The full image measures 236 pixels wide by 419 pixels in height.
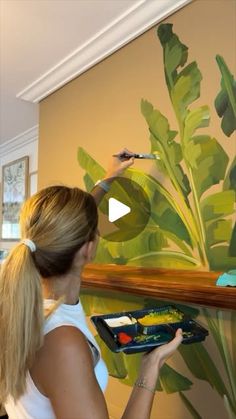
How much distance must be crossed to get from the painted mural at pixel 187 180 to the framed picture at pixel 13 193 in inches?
82.8

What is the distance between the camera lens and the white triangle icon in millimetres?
1788

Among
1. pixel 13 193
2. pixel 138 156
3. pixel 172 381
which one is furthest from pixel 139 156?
pixel 13 193

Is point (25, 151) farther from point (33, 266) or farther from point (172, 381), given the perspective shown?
point (33, 266)

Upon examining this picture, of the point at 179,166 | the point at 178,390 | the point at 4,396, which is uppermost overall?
the point at 179,166

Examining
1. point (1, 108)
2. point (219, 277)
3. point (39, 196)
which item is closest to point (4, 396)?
point (39, 196)

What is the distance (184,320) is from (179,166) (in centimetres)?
66

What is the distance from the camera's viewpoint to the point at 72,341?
2.76ft

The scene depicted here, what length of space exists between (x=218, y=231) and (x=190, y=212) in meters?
0.15

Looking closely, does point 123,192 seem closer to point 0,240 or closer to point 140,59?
point 140,59

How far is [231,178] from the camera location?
135cm

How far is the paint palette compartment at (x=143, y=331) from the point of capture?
97 centimetres

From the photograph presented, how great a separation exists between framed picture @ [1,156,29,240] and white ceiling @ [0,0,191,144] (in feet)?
3.94
